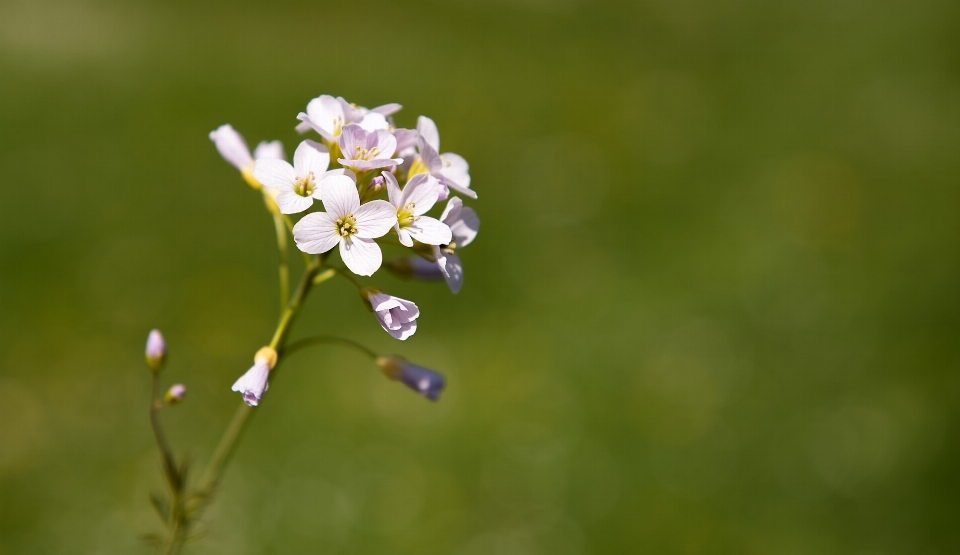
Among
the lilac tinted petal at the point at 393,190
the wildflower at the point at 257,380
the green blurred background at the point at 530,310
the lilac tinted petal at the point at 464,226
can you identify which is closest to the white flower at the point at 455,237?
the lilac tinted petal at the point at 464,226

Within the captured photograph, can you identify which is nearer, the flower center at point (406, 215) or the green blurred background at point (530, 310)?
the flower center at point (406, 215)

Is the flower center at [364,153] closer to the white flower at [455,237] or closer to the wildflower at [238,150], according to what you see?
the white flower at [455,237]

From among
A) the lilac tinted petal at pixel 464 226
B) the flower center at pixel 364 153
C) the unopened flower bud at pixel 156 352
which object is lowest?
the unopened flower bud at pixel 156 352

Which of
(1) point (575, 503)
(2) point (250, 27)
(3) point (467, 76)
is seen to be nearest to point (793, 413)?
(1) point (575, 503)

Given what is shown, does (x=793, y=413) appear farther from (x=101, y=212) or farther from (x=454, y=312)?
(x=101, y=212)

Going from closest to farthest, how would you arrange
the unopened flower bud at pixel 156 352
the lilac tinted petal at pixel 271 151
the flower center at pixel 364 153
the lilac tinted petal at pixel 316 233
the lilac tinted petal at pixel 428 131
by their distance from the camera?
the lilac tinted petal at pixel 316 233 < the flower center at pixel 364 153 < the lilac tinted petal at pixel 428 131 < the unopened flower bud at pixel 156 352 < the lilac tinted petal at pixel 271 151

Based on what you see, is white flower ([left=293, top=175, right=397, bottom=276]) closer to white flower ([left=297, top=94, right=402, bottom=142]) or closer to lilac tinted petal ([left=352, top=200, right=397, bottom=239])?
lilac tinted petal ([left=352, top=200, right=397, bottom=239])

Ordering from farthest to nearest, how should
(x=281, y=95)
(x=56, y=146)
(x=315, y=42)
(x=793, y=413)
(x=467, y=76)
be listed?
(x=315, y=42) → (x=467, y=76) → (x=281, y=95) → (x=56, y=146) → (x=793, y=413)
